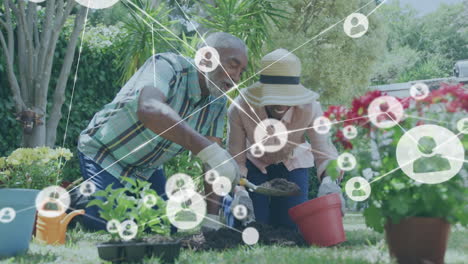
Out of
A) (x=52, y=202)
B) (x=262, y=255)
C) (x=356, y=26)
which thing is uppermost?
(x=356, y=26)

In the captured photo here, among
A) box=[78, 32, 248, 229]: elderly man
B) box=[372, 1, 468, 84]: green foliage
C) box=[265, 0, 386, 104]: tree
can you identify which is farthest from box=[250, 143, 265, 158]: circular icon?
box=[372, 1, 468, 84]: green foliage

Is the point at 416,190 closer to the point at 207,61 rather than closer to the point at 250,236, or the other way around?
the point at 250,236

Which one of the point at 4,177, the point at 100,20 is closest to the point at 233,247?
the point at 4,177

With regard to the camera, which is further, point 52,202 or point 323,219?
point 52,202

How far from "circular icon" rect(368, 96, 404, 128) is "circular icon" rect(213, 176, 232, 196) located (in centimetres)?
82

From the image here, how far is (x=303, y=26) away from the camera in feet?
31.7

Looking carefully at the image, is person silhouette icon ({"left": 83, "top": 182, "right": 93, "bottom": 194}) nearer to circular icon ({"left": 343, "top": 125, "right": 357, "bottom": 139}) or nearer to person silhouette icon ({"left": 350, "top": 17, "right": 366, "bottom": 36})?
circular icon ({"left": 343, "top": 125, "right": 357, "bottom": 139})

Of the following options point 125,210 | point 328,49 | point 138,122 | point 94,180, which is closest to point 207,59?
point 138,122

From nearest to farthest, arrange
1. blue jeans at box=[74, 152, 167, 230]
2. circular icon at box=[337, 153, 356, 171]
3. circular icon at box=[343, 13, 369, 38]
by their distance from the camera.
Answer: circular icon at box=[337, 153, 356, 171], blue jeans at box=[74, 152, 167, 230], circular icon at box=[343, 13, 369, 38]

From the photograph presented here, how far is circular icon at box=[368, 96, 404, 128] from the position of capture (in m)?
1.81

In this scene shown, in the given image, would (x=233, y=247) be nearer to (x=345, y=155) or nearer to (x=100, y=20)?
(x=345, y=155)

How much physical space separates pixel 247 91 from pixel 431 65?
11.1 m

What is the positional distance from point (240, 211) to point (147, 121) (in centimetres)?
83

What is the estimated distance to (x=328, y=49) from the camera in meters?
9.91
